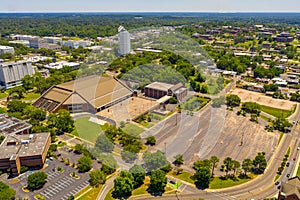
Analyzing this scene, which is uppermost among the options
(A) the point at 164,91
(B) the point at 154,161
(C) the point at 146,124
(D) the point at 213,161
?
(A) the point at 164,91

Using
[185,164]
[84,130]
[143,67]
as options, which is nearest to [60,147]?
[84,130]

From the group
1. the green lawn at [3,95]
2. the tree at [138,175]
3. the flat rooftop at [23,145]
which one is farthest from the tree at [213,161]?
the green lawn at [3,95]

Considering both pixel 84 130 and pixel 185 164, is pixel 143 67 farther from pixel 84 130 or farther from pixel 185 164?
pixel 185 164

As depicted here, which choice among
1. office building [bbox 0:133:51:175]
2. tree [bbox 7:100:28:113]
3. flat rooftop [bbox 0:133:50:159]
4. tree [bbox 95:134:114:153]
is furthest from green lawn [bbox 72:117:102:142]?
tree [bbox 7:100:28:113]

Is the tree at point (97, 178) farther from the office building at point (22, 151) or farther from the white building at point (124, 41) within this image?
the white building at point (124, 41)

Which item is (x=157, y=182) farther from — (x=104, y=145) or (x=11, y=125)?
(x=11, y=125)

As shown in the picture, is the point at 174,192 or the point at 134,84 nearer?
the point at 174,192

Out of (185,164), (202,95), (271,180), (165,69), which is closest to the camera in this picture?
(271,180)

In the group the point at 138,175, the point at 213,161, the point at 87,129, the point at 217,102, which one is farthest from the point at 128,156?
the point at 217,102
